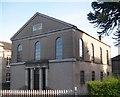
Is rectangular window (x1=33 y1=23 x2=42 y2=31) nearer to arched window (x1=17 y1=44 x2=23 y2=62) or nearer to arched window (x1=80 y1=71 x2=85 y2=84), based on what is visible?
arched window (x1=17 y1=44 x2=23 y2=62)

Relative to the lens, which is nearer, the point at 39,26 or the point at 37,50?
the point at 37,50

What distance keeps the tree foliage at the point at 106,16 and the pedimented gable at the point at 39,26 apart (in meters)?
6.39

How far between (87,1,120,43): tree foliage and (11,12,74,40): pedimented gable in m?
6.39

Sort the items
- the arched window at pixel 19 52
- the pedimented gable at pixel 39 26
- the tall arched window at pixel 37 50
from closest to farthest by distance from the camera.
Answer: the pedimented gable at pixel 39 26 → the tall arched window at pixel 37 50 → the arched window at pixel 19 52

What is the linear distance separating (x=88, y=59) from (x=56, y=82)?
6.43 metres

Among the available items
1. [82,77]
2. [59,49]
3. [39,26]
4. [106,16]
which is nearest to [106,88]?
[106,16]

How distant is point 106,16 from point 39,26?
1476 centimetres

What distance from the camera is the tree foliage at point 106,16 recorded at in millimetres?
23716

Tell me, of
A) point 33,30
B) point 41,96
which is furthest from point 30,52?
point 41,96

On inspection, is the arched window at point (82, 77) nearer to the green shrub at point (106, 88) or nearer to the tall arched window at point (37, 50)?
the tall arched window at point (37, 50)

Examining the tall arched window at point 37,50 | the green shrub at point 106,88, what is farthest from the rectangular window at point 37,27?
the green shrub at point 106,88

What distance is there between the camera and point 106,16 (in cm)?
2369

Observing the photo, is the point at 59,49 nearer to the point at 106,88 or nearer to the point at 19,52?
the point at 19,52

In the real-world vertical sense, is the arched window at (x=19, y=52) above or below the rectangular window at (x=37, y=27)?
below
